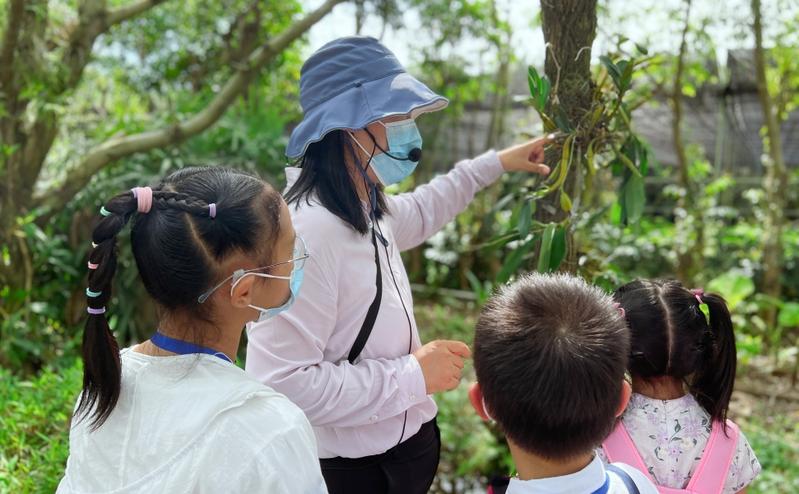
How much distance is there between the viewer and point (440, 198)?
187cm

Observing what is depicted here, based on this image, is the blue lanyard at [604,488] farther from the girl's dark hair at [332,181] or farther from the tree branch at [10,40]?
the tree branch at [10,40]

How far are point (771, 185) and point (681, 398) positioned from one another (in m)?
4.62

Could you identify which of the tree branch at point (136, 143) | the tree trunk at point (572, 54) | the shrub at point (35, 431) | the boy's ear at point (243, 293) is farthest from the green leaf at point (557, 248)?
the tree branch at point (136, 143)

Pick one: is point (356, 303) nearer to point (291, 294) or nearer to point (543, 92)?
point (291, 294)

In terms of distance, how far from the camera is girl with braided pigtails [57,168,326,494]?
92 centimetres

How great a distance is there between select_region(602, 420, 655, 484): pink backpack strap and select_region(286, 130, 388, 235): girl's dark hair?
64cm

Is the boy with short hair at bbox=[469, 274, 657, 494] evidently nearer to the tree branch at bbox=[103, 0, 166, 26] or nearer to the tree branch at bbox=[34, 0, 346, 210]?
the tree branch at bbox=[34, 0, 346, 210]

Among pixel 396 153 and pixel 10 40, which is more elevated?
pixel 10 40

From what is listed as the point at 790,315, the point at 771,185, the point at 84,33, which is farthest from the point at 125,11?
the point at 790,315

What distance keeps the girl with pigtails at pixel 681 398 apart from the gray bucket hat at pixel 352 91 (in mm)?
615

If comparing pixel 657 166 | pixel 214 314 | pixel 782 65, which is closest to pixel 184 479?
pixel 214 314

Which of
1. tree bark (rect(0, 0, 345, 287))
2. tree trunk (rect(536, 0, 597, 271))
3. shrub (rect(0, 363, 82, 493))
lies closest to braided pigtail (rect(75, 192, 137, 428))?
shrub (rect(0, 363, 82, 493))

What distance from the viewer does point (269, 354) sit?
129 cm

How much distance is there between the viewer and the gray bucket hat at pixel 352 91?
1.36 metres
